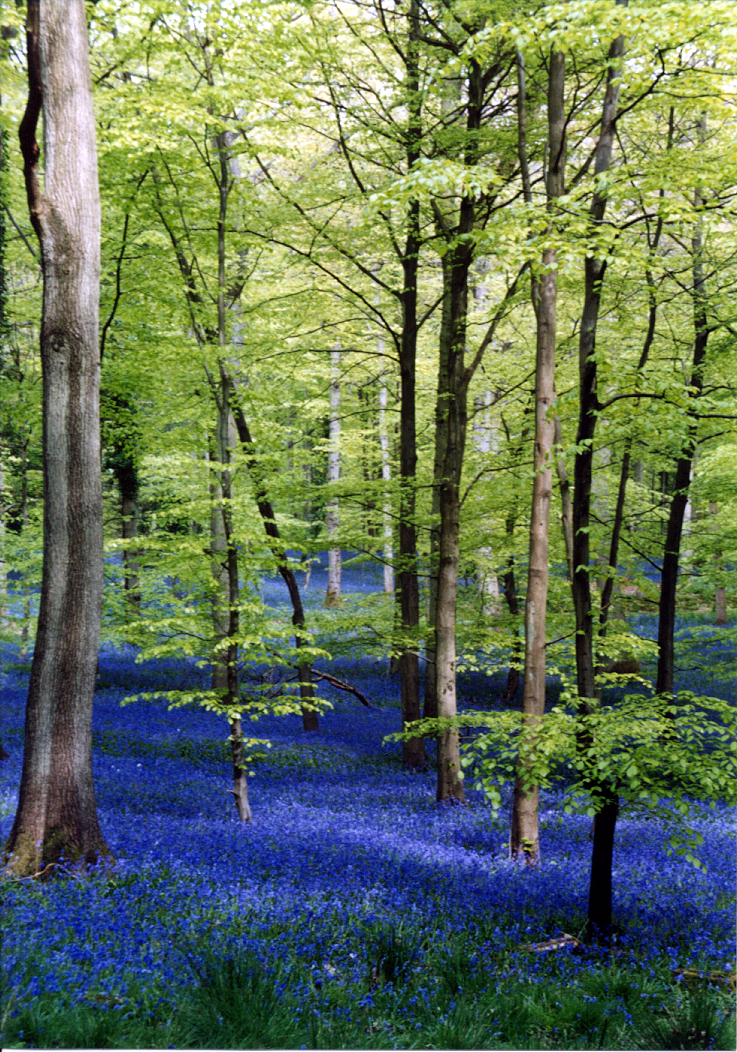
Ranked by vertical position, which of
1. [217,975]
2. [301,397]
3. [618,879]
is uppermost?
[301,397]

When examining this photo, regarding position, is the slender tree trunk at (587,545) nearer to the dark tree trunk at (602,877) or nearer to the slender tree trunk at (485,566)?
the dark tree trunk at (602,877)

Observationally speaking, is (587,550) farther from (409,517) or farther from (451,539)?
(409,517)

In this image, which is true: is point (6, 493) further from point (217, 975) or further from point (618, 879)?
point (618, 879)

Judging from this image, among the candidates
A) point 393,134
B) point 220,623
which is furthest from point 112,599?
point 393,134

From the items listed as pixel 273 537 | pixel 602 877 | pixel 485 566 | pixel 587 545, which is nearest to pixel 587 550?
pixel 587 545

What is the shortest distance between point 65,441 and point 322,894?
3438 mm

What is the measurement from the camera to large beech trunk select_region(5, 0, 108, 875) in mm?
4438

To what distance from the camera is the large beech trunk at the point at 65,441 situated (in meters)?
4.44

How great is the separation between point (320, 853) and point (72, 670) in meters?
2.45

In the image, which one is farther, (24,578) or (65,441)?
(24,578)

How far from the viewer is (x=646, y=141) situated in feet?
27.6

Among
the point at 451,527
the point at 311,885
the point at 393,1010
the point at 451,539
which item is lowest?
the point at 311,885

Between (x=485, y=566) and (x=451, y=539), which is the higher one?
(x=451, y=539)

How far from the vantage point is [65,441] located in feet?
15.1
